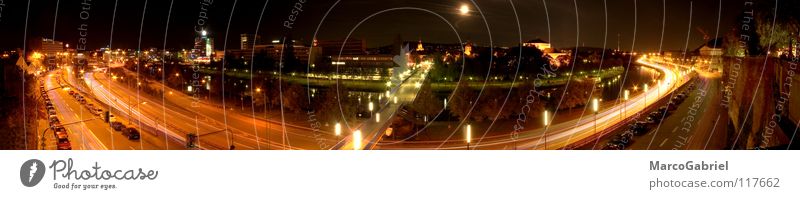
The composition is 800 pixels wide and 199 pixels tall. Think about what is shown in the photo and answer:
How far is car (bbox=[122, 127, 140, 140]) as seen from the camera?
873cm

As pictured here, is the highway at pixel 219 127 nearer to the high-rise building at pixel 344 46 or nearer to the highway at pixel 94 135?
the highway at pixel 94 135

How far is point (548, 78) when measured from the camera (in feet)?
61.8

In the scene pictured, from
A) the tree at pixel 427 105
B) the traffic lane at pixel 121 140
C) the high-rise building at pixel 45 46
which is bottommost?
the traffic lane at pixel 121 140

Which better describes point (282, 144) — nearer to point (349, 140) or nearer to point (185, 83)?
point (349, 140)

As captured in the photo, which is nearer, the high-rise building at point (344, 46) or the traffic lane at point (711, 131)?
the traffic lane at point (711, 131)

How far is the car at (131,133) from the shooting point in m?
8.73

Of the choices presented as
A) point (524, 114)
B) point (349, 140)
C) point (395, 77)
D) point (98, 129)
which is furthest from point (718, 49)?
point (98, 129)

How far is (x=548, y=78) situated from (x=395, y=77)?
21.2 feet

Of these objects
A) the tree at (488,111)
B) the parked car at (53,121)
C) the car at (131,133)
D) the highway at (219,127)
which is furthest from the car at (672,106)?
the parked car at (53,121)

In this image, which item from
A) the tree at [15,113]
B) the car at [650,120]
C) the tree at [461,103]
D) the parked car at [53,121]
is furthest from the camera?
the tree at [461,103]

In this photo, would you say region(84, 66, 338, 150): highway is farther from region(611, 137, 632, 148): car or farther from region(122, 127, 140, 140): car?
region(611, 137, 632, 148): car

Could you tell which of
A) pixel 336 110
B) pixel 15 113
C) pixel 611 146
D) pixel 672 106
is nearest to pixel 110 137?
pixel 15 113

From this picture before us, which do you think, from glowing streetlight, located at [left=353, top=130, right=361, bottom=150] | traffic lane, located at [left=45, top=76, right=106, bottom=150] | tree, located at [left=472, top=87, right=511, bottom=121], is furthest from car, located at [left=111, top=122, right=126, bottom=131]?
tree, located at [left=472, top=87, right=511, bottom=121]

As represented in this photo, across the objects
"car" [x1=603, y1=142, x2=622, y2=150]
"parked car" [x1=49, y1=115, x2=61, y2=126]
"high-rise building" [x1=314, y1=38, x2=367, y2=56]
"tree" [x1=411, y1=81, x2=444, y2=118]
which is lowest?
"car" [x1=603, y1=142, x2=622, y2=150]
